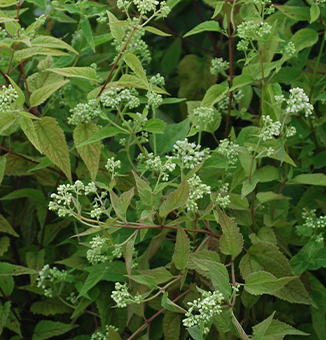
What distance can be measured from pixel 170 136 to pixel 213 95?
0.15 meters

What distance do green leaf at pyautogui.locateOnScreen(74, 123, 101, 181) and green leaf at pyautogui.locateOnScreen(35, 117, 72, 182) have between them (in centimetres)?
3

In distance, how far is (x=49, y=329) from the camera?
49.3 inches

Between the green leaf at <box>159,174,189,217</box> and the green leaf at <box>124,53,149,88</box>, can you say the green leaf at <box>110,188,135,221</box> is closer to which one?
the green leaf at <box>159,174,189,217</box>

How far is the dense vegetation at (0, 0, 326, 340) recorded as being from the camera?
886 mm

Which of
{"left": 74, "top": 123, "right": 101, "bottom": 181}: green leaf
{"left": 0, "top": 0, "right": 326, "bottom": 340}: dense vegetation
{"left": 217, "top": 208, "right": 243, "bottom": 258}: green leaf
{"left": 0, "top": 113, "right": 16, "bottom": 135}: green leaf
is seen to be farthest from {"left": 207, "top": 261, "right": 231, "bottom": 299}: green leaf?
{"left": 0, "top": 113, "right": 16, "bottom": 135}: green leaf

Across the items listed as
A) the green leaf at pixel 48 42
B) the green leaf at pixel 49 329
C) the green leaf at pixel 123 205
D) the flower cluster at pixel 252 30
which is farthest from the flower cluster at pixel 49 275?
the flower cluster at pixel 252 30

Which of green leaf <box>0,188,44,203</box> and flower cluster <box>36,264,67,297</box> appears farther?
green leaf <box>0,188,44,203</box>

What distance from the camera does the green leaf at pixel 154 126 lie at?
1026mm

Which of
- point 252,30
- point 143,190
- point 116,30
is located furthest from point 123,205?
point 252,30

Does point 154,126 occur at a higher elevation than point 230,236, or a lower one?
higher

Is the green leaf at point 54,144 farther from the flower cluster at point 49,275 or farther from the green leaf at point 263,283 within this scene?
the green leaf at point 263,283

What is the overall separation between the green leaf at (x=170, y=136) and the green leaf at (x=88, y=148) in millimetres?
190

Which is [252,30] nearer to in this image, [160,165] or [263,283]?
[160,165]

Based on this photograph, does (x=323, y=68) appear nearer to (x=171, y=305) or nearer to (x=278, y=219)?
(x=278, y=219)
